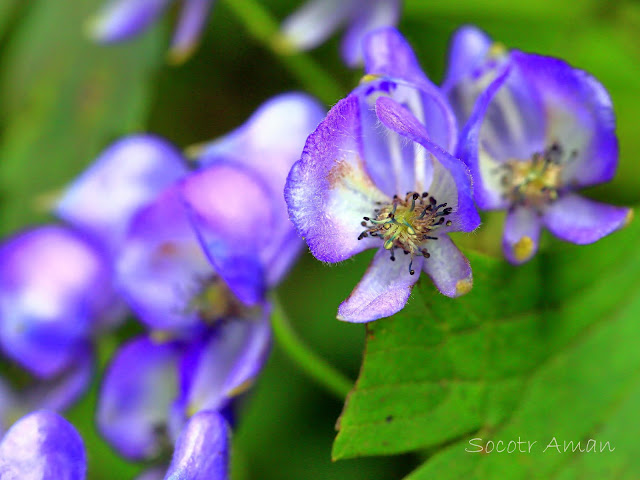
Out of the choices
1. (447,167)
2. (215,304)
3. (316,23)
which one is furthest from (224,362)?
(316,23)

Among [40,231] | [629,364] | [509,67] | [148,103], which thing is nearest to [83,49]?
[148,103]

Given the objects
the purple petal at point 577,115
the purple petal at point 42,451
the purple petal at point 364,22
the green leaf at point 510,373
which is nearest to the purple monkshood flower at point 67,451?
the purple petal at point 42,451

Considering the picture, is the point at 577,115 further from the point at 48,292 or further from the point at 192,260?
the point at 48,292

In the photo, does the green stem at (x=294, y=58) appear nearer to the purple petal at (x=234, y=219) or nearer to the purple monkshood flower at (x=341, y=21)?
the purple monkshood flower at (x=341, y=21)

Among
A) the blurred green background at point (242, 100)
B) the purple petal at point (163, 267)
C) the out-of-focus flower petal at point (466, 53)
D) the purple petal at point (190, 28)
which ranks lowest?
the blurred green background at point (242, 100)

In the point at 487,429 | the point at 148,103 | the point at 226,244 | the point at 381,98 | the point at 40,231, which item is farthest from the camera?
the point at 148,103

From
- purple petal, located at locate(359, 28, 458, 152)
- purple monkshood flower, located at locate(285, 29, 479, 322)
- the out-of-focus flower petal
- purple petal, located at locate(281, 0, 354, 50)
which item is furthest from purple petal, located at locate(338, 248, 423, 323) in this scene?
purple petal, located at locate(281, 0, 354, 50)

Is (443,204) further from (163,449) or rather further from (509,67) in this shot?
(163,449)
